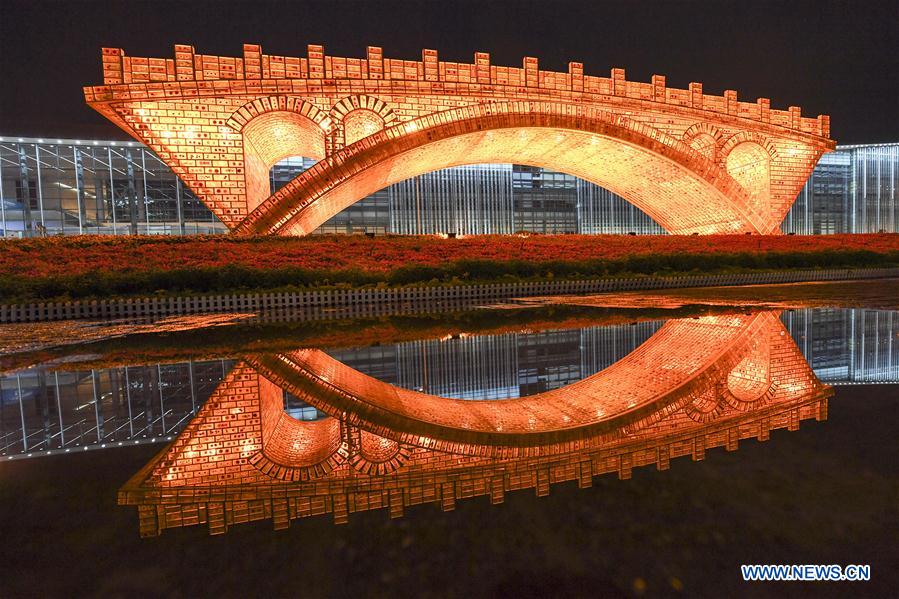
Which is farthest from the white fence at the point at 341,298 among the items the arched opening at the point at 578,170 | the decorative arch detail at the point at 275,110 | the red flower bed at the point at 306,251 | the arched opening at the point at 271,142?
the decorative arch detail at the point at 275,110

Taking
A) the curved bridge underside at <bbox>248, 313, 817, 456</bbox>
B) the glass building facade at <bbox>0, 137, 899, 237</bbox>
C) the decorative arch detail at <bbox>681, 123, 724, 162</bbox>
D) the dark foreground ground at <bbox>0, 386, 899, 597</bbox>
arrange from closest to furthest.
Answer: the dark foreground ground at <bbox>0, 386, 899, 597</bbox> < the curved bridge underside at <bbox>248, 313, 817, 456</bbox> < the decorative arch detail at <bbox>681, 123, 724, 162</bbox> < the glass building facade at <bbox>0, 137, 899, 237</bbox>

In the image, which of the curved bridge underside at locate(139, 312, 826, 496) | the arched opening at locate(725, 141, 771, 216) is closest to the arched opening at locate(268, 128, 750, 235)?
the arched opening at locate(725, 141, 771, 216)

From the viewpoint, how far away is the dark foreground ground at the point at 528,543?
172cm

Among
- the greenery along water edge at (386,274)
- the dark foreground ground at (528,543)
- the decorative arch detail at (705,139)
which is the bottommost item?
the dark foreground ground at (528,543)

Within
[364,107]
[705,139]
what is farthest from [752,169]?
[364,107]

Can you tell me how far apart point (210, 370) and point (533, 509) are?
4209 millimetres

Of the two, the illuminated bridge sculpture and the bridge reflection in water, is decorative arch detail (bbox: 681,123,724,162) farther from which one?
the bridge reflection in water

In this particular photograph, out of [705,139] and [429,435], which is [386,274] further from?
[705,139]

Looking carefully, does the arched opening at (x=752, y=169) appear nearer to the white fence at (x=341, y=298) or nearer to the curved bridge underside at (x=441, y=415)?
the white fence at (x=341, y=298)

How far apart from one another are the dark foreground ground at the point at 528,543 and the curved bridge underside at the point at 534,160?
735 inches

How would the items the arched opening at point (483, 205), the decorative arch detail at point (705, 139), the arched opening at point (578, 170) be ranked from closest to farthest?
the arched opening at point (578, 170) → the decorative arch detail at point (705, 139) → the arched opening at point (483, 205)

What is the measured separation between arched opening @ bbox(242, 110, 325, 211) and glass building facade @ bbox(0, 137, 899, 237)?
15.3 metres

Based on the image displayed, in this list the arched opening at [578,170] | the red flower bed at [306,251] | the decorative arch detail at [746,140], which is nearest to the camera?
the red flower bed at [306,251]

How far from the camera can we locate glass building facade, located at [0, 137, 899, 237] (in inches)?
1325
